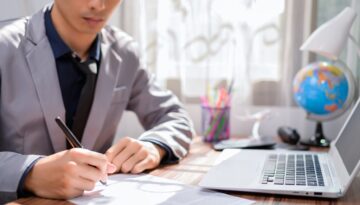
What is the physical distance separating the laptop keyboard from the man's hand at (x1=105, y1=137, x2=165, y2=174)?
25 centimetres

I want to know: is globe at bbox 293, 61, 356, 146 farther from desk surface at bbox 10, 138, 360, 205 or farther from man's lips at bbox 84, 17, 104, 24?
Result: man's lips at bbox 84, 17, 104, 24

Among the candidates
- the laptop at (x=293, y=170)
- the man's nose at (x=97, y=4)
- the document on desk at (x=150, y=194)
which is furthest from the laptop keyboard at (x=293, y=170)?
the man's nose at (x=97, y=4)

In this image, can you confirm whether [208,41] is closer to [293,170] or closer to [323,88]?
[323,88]

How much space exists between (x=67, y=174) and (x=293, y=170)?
1.51ft

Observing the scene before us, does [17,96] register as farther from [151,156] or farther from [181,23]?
[181,23]

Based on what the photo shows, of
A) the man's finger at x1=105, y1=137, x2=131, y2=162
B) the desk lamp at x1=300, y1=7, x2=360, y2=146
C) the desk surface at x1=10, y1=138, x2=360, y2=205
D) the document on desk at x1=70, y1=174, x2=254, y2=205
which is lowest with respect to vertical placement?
the desk surface at x1=10, y1=138, x2=360, y2=205

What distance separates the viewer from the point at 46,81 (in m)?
1.06

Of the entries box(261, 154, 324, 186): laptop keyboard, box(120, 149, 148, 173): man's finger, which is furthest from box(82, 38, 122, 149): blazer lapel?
box(261, 154, 324, 186): laptop keyboard

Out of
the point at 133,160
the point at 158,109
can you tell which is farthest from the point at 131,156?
the point at 158,109

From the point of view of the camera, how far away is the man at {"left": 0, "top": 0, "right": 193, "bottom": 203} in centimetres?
103

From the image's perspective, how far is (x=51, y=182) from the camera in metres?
0.77

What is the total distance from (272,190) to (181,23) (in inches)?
35.0

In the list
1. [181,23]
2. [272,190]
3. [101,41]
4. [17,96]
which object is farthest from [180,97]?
[272,190]

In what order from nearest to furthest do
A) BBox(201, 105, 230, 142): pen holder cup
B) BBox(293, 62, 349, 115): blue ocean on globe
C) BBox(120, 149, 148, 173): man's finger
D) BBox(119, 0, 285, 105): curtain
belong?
BBox(120, 149, 148, 173): man's finger < BBox(293, 62, 349, 115): blue ocean on globe < BBox(201, 105, 230, 142): pen holder cup < BBox(119, 0, 285, 105): curtain
